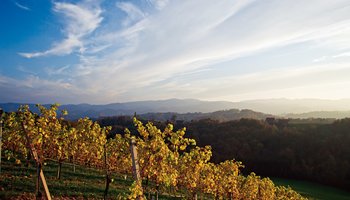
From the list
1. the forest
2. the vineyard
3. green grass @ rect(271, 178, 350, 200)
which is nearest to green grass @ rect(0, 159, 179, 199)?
the vineyard

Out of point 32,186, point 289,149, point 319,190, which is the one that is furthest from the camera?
point 289,149

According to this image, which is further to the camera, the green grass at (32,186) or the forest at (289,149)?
the forest at (289,149)

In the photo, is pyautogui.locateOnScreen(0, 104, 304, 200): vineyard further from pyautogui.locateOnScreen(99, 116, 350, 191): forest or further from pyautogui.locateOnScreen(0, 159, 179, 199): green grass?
pyautogui.locateOnScreen(99, 116, 350, 191): forest

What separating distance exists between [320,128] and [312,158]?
47.1 ft

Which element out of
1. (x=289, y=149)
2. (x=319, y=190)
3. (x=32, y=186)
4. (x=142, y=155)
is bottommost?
(x=319, y=190)

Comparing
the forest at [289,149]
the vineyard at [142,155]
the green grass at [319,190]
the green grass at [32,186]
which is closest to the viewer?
the vineyard at [142,155]

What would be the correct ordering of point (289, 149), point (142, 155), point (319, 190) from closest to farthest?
point (142, 155)
point (319, 190)
point (289, 149)

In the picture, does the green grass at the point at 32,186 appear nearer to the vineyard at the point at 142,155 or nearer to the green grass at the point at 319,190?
the vineyard at the point at 142,155

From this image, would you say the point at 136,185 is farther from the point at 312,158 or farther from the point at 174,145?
the point at 312,158

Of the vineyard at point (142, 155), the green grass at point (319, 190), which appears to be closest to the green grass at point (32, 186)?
the vineyard at point (142, 155)

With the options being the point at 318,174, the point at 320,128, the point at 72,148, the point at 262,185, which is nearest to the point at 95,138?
the point at 72,148

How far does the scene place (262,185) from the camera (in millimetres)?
24984

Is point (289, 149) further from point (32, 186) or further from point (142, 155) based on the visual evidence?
point (142, 155)

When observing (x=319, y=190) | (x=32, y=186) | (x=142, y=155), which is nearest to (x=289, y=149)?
(x=319, y=190)
